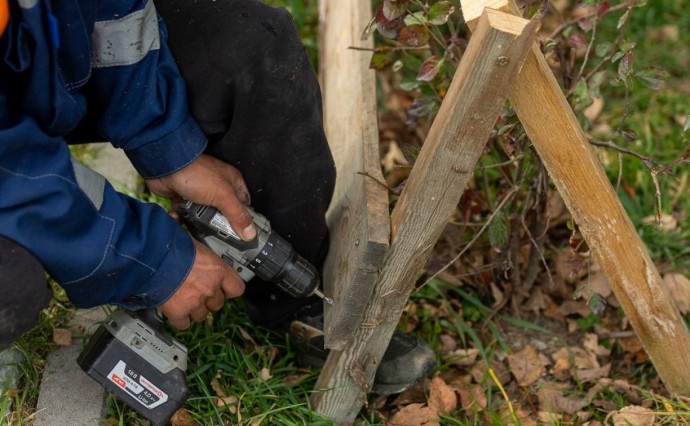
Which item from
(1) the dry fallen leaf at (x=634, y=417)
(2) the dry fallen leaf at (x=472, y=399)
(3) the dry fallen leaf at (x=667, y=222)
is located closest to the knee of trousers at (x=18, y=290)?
(2) the dry fallen leaf at (x=472, y=399)

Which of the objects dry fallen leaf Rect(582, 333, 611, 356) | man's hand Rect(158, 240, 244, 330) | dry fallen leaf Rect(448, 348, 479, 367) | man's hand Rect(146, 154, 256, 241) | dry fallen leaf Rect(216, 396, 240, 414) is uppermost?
man's hand Rect(146, 154, 256, 241)

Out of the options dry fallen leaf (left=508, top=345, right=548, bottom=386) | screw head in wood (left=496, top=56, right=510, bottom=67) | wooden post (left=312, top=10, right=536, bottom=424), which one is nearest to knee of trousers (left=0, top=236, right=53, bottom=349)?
wooden post (left=312, top=10, right=536, bottom=424)

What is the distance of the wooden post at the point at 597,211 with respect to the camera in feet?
6.48

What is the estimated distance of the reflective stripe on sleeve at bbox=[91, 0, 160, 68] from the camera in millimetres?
2018

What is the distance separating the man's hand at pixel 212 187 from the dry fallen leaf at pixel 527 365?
1.05m

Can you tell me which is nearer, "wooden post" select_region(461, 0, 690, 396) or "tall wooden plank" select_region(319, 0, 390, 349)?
"wooden post" select_region(461, 0, 690, 396)

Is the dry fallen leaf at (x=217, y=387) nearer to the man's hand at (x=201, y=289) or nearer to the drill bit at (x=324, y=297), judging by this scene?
the man's hand at (x=201, y=289)

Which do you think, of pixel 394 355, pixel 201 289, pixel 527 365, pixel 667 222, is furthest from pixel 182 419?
pixel 667 222

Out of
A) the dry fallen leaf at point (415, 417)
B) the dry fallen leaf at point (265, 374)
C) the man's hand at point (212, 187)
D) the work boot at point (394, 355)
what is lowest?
the dry fallen leaf at point (415, 417)

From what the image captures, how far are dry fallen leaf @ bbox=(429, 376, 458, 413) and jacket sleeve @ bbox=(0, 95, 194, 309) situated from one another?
3.01 feet

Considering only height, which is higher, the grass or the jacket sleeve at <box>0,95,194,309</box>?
the jacket sleeve at <box>0,95,194,309</box>

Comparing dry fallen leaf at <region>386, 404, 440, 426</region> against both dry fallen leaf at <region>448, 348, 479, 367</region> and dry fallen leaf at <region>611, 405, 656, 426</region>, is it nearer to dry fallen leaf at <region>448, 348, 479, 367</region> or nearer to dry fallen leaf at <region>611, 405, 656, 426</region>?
dry fallen leaf at <region>448, 348, 479, 367</region>

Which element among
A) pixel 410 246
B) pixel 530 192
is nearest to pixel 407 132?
pixel 530 192

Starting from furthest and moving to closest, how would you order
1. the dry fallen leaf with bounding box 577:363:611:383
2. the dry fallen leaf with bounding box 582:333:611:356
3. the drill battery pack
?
the dry fallen leaf with bounding box 582:333:611:356 → the dry fallen leaf with bounding box 577:363:611:383 → the drill battery pack
